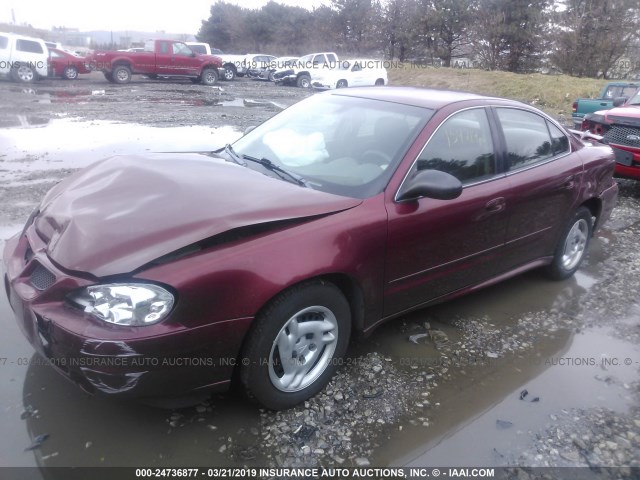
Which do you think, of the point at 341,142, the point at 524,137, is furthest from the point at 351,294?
the point at 524,137

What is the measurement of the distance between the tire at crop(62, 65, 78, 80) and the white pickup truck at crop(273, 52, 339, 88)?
957cm

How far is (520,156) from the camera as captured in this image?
392 cm

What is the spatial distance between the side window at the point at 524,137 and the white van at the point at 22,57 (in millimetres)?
21732

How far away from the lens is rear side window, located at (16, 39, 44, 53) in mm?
20219

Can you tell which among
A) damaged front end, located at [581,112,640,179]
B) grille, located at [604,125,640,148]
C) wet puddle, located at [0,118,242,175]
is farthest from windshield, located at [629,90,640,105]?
wet puddle, located at [0,118,242,175]

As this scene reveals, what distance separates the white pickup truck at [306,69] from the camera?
83.5 feet

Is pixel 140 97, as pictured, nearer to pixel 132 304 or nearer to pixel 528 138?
pixel 528 138

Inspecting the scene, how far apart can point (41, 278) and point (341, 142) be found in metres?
1.98

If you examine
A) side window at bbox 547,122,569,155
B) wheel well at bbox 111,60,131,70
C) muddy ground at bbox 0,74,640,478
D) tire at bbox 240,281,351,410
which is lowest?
muddy ground at bbox 0,74,640,478

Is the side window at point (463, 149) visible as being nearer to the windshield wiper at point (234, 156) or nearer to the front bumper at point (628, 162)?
the windshield wiper at point (234, 156)

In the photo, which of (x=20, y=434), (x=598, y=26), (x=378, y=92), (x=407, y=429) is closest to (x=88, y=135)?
(x=378, y=92)

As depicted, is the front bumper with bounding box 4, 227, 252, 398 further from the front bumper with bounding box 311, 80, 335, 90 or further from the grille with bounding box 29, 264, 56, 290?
the front bumper with bounding box 311, 80, 335, 90

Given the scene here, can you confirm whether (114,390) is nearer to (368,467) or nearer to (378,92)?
(368,467)

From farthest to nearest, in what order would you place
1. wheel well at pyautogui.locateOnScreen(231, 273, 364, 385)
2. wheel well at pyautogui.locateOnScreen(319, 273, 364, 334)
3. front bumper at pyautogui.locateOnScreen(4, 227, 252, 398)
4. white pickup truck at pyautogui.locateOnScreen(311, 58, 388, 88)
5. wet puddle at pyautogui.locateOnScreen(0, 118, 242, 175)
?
white pickup truck at pyautogui.locateOnScreen(311, 58, 388, 88)
wet puddle at pyautogui.locateOnScreen(0, 118, 242, 175)
wheel well at pyautogui.locateOnScreen(319, 273, 364, 334)
wheel well at pyautogui.locateOnScreen(231, 273, 364, 385)
front bumper at pyautogui.locateOnScreen(4, 227, 252, 398)
